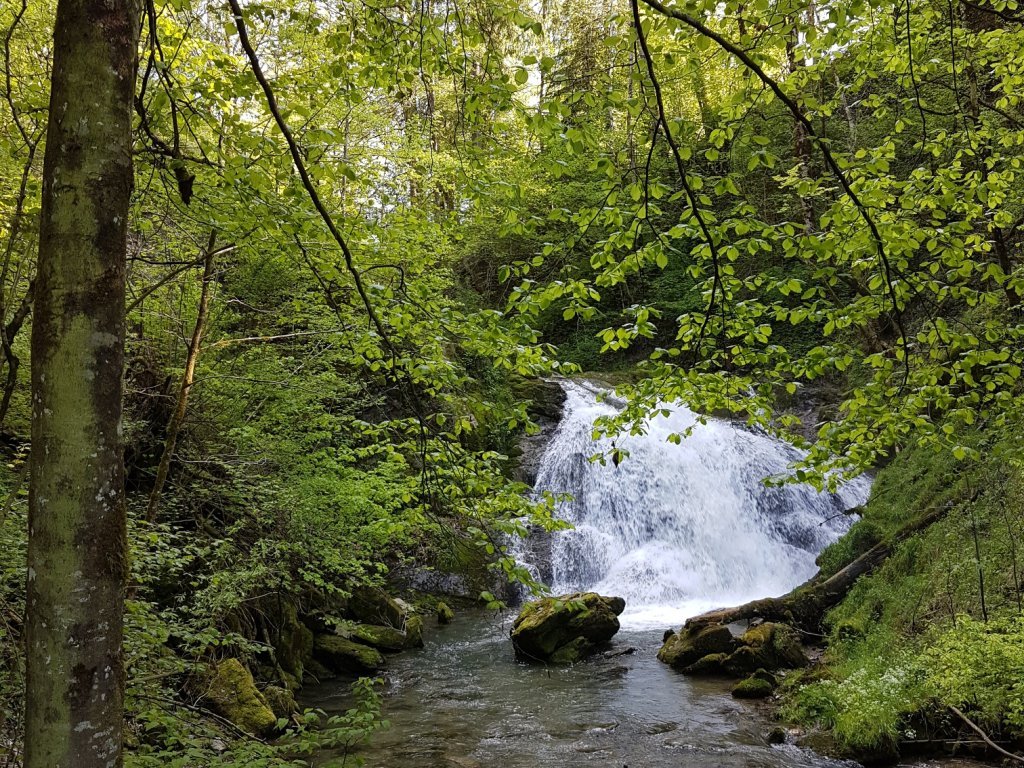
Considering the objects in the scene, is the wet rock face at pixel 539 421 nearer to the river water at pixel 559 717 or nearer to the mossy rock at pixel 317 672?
the river water at pixel 559 717

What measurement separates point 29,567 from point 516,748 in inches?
268

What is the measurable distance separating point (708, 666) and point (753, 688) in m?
1.03

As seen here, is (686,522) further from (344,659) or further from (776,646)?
(344,659)

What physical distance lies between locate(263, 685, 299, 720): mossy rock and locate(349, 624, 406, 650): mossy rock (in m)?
→ 2.66

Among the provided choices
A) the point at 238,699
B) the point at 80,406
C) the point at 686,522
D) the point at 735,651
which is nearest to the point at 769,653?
the point at 735,651

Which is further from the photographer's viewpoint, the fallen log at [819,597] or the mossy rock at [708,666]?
the fallen log at [819,597]

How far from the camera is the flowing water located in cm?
716

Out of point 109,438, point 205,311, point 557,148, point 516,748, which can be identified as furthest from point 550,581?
point 109,438

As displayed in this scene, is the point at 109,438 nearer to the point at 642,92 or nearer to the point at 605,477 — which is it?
the point at 642,92

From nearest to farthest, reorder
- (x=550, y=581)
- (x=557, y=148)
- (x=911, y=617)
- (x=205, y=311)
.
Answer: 1. (x=557, y=148)
2. (x=205, y=311)
3. (x=911, y=617)
4. (x=550, y=581)

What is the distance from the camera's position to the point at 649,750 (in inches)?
279

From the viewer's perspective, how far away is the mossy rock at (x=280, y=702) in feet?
24.7

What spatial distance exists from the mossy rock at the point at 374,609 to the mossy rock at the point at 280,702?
3280 mm

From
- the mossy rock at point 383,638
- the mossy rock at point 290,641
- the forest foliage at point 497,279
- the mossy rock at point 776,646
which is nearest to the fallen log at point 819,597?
the forest foliage at point 497,279
